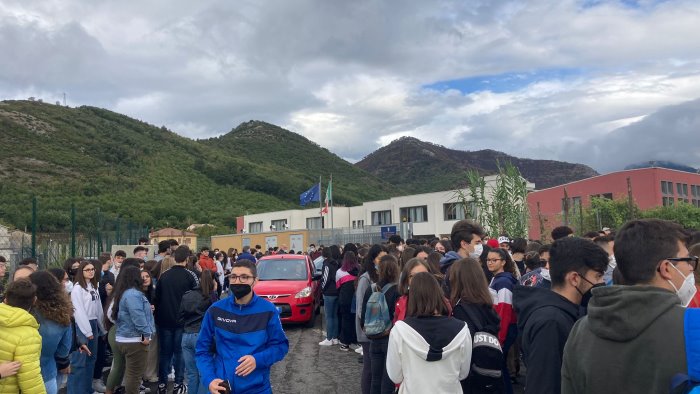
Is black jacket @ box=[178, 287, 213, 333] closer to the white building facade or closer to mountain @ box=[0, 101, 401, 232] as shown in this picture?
mountain @ box=[0, 101, 401, 232]

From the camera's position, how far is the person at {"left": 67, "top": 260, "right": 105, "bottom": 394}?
7223mm

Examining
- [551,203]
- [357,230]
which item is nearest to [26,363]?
[357,230]

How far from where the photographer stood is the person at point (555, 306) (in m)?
3.06

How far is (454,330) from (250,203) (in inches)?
3136

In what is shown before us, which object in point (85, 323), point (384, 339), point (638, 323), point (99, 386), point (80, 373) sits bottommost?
point (99, 386)

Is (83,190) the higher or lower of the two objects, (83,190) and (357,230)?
the higher

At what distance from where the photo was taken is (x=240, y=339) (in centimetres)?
439

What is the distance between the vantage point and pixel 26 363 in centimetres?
443

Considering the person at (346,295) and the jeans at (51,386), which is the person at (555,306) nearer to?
the jeans at (51,386)

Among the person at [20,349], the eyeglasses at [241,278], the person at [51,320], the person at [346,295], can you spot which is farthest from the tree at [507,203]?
the person at [20,349]

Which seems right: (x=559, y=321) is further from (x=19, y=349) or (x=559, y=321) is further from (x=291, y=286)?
(x=291, y=286)

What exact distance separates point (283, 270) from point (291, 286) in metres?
0.99

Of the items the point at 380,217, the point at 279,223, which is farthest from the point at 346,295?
the point at 279,223

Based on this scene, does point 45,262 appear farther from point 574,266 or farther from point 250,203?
point 250,203
